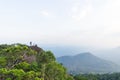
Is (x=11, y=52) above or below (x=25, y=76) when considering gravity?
above

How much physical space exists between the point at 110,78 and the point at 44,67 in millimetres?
58802

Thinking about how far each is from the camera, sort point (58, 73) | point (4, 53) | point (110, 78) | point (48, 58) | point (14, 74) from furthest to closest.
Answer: point (110, 78), point (48, 58), point (58, 73), point (4, 53), point (14, 74)

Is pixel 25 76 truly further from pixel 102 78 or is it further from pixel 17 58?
pixel 102 78

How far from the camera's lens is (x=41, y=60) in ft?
150

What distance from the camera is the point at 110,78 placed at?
90000 mm

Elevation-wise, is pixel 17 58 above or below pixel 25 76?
above

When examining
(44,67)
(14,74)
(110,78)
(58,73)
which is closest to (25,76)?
(14,74)

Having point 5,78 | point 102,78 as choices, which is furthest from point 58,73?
point 102,78

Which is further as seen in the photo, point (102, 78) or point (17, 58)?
point (102, 78)

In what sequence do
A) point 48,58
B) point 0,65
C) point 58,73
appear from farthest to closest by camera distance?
point 48,58
point 58,73
point 0,65

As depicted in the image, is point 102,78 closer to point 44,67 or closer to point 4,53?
point 44,67

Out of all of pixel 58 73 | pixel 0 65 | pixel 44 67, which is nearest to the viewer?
pixel 0 65

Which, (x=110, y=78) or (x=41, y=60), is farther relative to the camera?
(x=110, y=78)

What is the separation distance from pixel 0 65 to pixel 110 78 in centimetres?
7269
